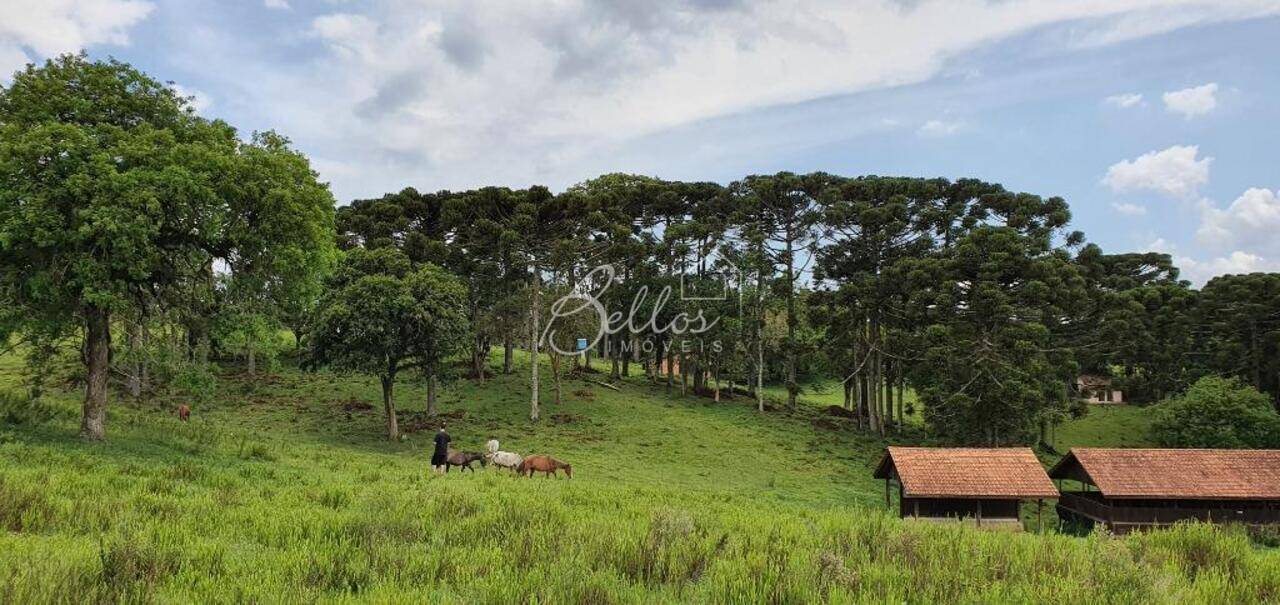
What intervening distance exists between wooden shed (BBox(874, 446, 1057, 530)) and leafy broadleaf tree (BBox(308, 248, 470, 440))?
21.2 meters

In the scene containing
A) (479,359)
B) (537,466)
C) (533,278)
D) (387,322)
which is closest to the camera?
(537,466)

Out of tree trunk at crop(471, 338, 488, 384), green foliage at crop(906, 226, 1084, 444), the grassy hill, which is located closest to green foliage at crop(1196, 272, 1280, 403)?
green foliage at crop(906, 226, 1084, 444)

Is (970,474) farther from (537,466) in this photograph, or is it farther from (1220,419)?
(1220,419)

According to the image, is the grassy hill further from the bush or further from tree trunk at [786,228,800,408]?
the bush

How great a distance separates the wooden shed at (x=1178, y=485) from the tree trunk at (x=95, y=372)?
108 ft

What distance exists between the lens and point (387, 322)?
102 feet

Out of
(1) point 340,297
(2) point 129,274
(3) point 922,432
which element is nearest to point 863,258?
(3) point 922,432

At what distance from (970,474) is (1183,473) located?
28.3 feet

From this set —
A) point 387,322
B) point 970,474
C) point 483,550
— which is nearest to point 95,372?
point 387,322

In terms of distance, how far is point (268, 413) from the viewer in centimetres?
3466

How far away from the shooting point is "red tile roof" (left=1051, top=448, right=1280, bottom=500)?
24734 millimetres

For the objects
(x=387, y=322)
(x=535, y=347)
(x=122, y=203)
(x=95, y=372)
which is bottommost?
(x=95, y=372)

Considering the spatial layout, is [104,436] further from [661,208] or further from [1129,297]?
[1129,297]

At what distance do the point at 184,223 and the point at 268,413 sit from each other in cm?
1971
